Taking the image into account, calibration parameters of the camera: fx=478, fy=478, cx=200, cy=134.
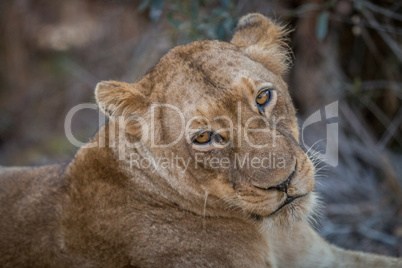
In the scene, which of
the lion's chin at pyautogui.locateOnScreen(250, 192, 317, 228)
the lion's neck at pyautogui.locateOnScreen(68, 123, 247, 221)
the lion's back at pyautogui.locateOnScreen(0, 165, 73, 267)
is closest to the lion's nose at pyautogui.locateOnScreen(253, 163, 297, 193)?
the lion's chin at pyautogui.locateOnScreen(250, 192, 317, 228)

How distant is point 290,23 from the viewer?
7.14 m

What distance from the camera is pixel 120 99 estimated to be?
3.48 metres

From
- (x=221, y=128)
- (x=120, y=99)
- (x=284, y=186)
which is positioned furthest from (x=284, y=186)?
(x=120, y=99)

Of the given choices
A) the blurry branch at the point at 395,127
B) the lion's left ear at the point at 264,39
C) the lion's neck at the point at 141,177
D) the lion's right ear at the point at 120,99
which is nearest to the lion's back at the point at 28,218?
the lion's neck at the point at 141,177

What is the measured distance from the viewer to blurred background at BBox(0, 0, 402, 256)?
5781 mm

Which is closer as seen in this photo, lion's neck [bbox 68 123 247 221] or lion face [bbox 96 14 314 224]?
lion face [bbox 96 14 314 224]

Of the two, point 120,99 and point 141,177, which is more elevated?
point 120,99

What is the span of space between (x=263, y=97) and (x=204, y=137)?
534 millimetres

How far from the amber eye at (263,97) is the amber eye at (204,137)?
1.43ft

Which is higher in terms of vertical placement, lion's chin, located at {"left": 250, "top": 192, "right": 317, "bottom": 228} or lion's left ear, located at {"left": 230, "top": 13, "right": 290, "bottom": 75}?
lion's left ear, located at {"left": 230, "top": 13, "right": 290, "bottom": 75}

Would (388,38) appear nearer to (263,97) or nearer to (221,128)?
(263,97)

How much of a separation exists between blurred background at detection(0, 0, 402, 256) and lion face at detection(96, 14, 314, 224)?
0.63 meters

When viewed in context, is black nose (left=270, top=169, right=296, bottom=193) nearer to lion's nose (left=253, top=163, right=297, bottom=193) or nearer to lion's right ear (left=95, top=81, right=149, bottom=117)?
lion's nose (left=253, top=163, right=297, bottom=193)

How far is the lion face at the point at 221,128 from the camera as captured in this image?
3193 millimetres
